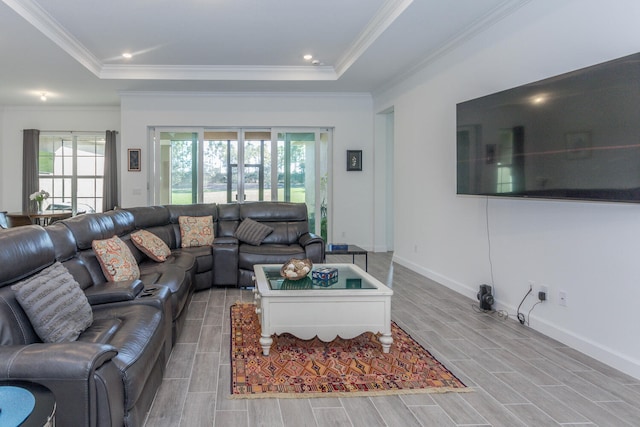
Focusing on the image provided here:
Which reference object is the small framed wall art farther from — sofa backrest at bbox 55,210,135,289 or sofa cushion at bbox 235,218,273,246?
sofa backrest at bbox 55,210,135,289

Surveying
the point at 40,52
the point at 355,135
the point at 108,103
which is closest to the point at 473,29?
the point at 355,135

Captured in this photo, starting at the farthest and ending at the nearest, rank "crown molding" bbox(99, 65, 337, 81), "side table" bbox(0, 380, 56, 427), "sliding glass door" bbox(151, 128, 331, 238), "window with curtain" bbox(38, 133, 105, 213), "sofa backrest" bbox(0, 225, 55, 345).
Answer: "window with curtain" bbox(38, 133, 105, 213), "sliding glass door" bbox(151, 128, 331, 238), "crown molding" bbox(99, 65, 337, 81), "sofa backrest" bbox(0, 225, 55, 345), "side table" bbox(0, 380, 56, 427)

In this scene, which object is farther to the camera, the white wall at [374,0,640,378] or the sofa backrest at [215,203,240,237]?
the sofa backrest at [215,203,240,237]

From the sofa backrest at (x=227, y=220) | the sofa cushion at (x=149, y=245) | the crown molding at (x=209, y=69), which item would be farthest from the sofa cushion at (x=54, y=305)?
the crown molding at (x=209, y=69)

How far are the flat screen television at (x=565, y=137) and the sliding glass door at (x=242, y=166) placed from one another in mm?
4071

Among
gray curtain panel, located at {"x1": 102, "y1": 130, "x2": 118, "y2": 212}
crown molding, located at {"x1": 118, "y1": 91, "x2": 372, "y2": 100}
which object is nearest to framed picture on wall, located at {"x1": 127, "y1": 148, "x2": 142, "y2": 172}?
crown molding, located at {"x1": 118, "y1": 91, "x2": 372, "y2": 100}

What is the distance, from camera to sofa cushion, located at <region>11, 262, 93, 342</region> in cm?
184

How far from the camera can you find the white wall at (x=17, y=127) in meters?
8.23

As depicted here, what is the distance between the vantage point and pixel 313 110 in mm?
7352

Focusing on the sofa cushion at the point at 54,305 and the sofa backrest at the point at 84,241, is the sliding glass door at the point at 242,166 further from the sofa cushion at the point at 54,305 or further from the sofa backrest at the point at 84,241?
the sofa cushion at the point at 54,305

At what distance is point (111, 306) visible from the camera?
2465 mm

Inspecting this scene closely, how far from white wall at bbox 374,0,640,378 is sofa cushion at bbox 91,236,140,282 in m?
3.26

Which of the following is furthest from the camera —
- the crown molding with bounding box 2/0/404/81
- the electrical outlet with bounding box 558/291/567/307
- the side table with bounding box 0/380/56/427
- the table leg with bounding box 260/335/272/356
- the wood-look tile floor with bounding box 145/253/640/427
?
the crown molding with bounding box 2/0/404/81

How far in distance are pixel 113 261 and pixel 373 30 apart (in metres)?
3.57
